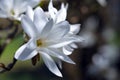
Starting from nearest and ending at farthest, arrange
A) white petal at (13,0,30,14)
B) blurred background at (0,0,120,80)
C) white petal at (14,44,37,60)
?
1. white petal at (14,44,37,60)
2. white petal at (13,0,30,14)
3. blurred background at (0,0,120,80)

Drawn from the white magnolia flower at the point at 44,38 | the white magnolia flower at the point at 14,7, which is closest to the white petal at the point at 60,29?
the white magnolia flower at the point at 44,38

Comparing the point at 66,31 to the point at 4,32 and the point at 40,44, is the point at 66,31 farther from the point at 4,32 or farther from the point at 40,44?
the point at 4,32

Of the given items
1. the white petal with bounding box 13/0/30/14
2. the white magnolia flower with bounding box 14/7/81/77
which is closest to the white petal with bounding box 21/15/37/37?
the white magnolia flower with bounding box 14/7/81/77

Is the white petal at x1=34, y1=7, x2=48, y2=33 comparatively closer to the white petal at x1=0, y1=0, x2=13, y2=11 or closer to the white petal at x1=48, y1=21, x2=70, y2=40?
the white petal at x1=48, y1=21, x2=70, y2=40

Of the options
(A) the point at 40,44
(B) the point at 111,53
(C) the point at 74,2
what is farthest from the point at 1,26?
(B) the point at 111,53

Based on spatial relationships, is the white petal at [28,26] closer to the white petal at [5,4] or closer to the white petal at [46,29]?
the white petal at [46,29]

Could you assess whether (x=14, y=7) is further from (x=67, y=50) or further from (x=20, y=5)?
(x=67, y=50)

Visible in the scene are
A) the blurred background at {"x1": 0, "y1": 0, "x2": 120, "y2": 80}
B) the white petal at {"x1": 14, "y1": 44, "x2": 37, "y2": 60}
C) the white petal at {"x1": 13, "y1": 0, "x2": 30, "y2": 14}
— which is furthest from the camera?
the blurred background at {"x1": 0, "y1": 0, "x2": 120, "y2": 80}
